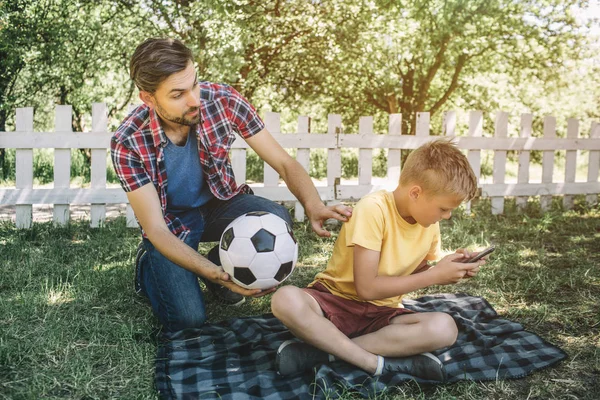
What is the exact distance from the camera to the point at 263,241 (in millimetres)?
2701

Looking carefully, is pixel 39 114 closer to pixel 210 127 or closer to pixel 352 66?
pixel 352 66

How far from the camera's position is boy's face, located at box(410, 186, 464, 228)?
97.2 inches

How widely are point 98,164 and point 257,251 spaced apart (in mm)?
3694

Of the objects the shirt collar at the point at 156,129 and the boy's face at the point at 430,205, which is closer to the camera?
the boy's face at the point at 430,205

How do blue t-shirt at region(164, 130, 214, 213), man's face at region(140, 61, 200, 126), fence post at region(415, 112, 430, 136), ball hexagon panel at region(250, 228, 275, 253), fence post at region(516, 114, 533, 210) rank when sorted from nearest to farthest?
ball hexagon panel at region(250, 228, 275, 253)
man's face at region(140, 61, 200, 126)
blue t-shirt at region(164, 130, 214, 213)
fence post at region(415, 112, 430, 136)
fence post at region(516, 114, 533, 210)

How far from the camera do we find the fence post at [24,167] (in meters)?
5.53

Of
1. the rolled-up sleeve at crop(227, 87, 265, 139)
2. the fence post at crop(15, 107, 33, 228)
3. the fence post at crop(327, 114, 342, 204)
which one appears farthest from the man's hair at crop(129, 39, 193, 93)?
the fence post at crop(327, 114, 342, 204)

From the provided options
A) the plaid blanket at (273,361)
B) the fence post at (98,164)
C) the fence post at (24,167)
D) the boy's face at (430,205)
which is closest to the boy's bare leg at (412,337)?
the plaid blanket at (273,361)

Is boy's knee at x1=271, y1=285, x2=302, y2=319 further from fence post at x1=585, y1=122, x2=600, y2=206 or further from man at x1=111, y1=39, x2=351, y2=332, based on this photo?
fence post at x1=585, y1=122, x2=600, y2=206

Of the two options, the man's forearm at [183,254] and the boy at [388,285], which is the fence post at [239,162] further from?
the boy at [388,285]

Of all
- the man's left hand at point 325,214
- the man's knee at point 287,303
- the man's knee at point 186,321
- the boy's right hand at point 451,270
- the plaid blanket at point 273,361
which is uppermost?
the man's left hand at point 325,214

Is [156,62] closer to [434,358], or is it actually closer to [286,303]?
[286,303]

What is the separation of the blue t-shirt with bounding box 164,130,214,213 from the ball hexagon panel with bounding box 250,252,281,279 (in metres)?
0.84

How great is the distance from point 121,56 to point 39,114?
453 cm
